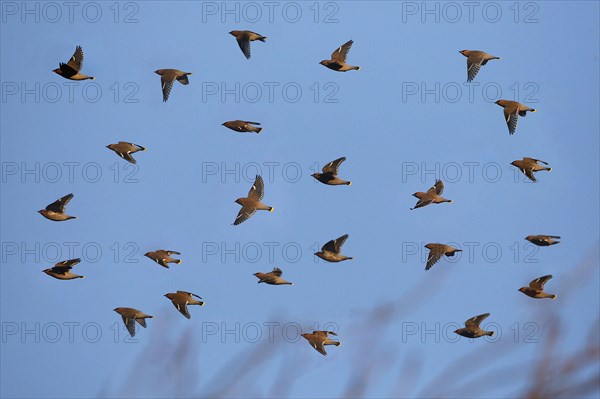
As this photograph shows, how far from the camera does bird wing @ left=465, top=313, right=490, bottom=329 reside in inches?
686

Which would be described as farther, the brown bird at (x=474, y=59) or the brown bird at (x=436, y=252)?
the brown bird at (x=474, y=59)

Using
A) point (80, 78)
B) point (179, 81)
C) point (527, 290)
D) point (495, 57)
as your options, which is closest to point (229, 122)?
point (179, 81)

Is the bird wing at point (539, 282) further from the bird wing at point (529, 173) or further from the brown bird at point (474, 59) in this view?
the brown bird at point (474, 59)

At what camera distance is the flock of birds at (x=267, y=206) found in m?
17.7

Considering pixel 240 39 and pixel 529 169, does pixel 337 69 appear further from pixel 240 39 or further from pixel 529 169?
pixel 529 169

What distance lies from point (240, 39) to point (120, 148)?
3020 millimetres

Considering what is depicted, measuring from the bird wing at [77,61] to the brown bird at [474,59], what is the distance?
274 inches

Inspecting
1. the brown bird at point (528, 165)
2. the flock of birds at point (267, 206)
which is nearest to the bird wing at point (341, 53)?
the flock of birds at point (267, 206)

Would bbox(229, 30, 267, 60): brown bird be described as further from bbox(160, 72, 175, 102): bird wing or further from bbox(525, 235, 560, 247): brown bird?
bbox(525, 235, 560, 247): brown bird

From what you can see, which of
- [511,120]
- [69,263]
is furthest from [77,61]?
[511,120]

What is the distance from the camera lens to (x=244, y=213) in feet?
60.2

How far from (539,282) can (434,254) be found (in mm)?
1974

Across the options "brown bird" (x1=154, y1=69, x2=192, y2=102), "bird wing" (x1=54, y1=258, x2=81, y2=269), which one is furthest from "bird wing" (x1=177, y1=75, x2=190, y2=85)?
"bird wing" (x1=54, y1=258, x2=81, y2=269)

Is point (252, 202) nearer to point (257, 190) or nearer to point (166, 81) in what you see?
point (257, 190)
